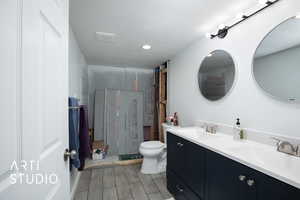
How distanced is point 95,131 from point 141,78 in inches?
72.6

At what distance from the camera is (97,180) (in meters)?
2.23

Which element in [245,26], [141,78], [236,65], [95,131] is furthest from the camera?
[141,78]

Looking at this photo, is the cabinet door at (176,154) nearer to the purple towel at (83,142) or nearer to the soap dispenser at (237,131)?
the soap dispenser at (237,131)

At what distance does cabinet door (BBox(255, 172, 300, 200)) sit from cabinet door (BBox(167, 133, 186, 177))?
0.77m

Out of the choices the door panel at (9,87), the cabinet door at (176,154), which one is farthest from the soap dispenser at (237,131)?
the door panel at (9,87)

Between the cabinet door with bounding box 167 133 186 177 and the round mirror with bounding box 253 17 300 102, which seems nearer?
the round mirror with bounding box 253 17 300 102

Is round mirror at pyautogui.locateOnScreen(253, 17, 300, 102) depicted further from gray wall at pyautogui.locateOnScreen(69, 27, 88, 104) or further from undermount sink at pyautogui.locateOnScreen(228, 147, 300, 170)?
gray wall at pyautogui.locateOnScreen(69, 27, 88, 104)

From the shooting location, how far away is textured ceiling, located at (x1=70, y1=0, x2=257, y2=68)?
1353 millimetres

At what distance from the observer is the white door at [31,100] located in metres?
0.44

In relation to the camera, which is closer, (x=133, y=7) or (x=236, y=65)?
(x=133, y=7)

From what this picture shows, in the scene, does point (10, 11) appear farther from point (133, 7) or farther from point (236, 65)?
point (236, 65)

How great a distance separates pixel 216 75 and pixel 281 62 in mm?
710

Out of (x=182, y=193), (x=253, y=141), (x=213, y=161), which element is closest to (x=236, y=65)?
(x=253, y=141)

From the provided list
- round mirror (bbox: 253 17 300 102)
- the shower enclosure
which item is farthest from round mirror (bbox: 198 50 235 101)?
the shower enclosure
